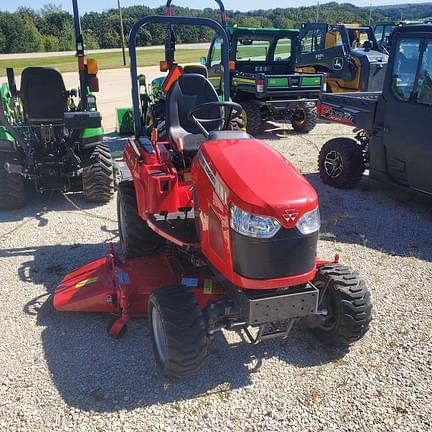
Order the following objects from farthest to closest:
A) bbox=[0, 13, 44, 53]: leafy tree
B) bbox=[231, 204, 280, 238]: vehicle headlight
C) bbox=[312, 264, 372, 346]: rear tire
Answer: bbox=[0, 13, 44, 53]: leafy tree, bbox=[312, 264, 372, 346]: rear tire, bbox=[231, 204, 280, 238]: vehicle headlight

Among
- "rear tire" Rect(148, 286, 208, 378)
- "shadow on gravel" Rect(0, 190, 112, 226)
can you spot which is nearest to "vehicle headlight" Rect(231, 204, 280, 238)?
"rear tire" Rect(148, 286, 208, 378)

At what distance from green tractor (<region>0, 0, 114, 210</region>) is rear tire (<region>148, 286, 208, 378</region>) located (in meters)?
3.27

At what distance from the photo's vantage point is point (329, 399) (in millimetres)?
2912

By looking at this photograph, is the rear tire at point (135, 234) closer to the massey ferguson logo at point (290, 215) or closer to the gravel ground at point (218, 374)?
the gravel ground at point (218, 374)

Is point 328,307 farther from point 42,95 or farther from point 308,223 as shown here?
point 42,95

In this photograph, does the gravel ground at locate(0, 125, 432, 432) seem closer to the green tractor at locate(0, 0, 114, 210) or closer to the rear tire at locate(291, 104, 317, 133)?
the green tractor at locate(0, 0, 114, 210)

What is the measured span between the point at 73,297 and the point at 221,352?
3.65 feet

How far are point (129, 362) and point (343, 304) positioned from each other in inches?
53.5

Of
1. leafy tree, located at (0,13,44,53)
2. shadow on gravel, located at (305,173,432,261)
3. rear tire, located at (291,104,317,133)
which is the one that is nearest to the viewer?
shadow on gravel, located at (305,173,432,261)

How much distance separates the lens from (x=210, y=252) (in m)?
3.01

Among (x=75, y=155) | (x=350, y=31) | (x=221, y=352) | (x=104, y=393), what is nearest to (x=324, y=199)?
(x=75, y=155)

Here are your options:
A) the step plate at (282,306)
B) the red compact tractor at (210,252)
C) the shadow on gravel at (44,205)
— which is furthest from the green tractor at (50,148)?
the step plate at (282,306)

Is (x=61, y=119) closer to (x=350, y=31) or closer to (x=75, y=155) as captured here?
(x=75, y=155)

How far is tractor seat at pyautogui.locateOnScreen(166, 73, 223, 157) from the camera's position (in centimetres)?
399
